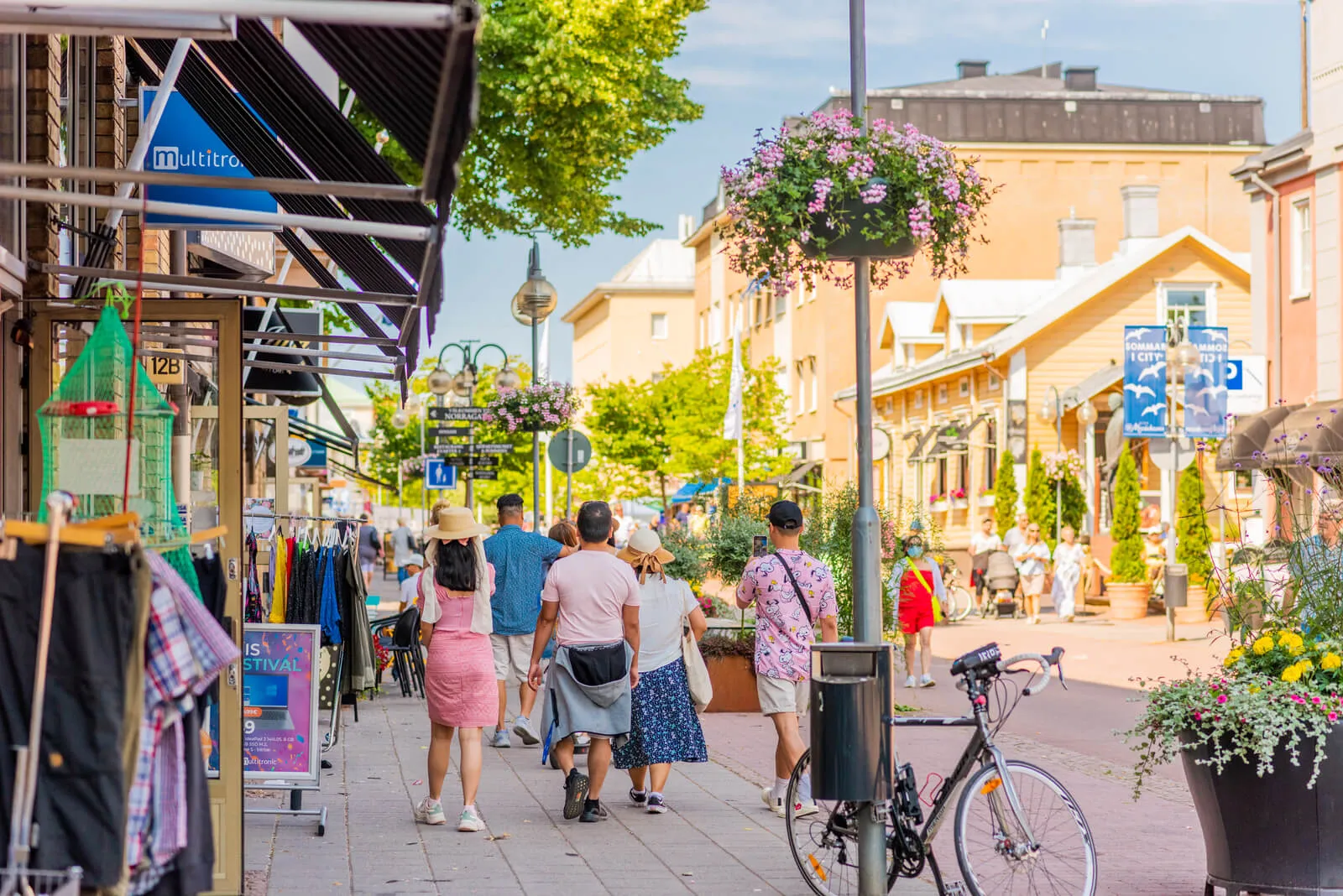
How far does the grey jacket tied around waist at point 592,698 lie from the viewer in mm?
9703

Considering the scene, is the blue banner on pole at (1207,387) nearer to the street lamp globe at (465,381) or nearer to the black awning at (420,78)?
the street lamp globe at (465,381)

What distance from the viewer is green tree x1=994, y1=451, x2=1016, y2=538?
39.1 m

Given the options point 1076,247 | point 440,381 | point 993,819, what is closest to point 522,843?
point 993,819

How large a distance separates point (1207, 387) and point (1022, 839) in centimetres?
2055

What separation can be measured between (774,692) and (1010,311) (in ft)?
121

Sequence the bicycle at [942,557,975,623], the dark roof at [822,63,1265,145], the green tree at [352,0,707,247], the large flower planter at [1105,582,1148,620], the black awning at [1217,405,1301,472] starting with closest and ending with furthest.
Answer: the green tree at [352,0,707,247] → the black awning at [1217,405,1301,472] → the bicycle at [942,557,975,623] → the large flower planter at [1105,582,1148,620] → the dark roof at [822,63,1265,145]

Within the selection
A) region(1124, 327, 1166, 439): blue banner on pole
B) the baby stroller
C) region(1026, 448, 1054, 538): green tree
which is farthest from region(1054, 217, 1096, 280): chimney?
region(1124, 327, 1166, 439): blue banner on pole

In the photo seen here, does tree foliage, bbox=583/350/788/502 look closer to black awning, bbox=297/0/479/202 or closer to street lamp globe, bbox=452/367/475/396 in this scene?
street lamp globe, bbox=452/367/475/396

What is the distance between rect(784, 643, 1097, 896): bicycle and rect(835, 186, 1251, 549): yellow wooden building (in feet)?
102

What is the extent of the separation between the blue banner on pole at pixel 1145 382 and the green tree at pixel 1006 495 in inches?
461

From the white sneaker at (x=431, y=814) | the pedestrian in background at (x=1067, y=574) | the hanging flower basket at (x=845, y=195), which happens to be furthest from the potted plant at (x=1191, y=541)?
the hanging flower basket at (x=845, y=195)

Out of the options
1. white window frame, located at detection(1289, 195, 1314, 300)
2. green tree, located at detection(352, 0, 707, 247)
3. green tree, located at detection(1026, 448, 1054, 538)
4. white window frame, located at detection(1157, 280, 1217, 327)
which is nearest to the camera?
green tree, located at detection(352, 0, 707, 247)

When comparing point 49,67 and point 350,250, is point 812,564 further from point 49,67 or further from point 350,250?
point 49,67

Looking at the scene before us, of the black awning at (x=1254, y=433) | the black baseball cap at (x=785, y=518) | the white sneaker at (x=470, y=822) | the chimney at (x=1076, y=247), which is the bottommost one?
the white sneaker at (x=470, y=822)
